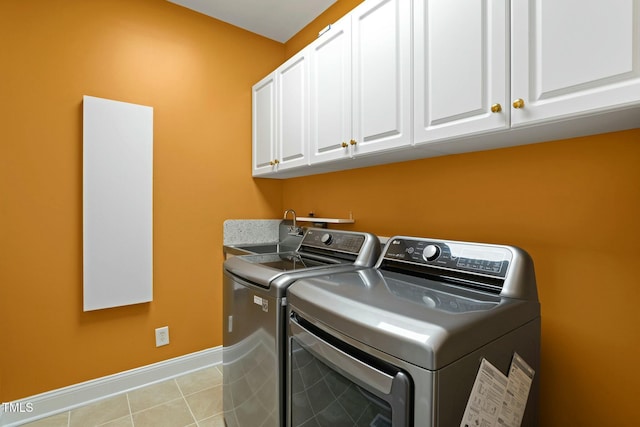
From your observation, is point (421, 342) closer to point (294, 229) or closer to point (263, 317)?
point (263, 317)

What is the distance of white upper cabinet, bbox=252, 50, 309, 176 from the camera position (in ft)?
6.44

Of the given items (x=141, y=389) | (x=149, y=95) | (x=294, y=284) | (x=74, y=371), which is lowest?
(x=141, y=389)

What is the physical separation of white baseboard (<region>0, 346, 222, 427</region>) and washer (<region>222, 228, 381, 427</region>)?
0.74 metres

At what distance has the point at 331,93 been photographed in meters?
1.73

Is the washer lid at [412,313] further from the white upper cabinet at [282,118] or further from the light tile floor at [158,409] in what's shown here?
the light tile floor at [158,409]

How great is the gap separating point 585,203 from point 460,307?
0.67m

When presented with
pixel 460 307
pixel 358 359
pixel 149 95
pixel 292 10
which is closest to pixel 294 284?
pixel 358 359

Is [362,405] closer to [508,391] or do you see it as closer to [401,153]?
[508,391]

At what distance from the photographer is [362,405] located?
844 mm

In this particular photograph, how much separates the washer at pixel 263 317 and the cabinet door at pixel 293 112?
60 centimetres

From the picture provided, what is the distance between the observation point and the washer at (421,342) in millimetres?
702

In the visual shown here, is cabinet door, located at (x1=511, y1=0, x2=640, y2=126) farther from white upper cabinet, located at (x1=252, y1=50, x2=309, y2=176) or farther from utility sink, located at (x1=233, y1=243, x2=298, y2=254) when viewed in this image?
utility sink, located at (x1=233, y1=243, x2=298, y2=254)

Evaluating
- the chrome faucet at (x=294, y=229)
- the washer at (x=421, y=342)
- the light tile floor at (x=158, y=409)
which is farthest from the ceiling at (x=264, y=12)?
the light tile floor at (x=158, y=409)

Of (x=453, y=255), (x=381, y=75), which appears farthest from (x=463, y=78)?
(x=453, y=255)
